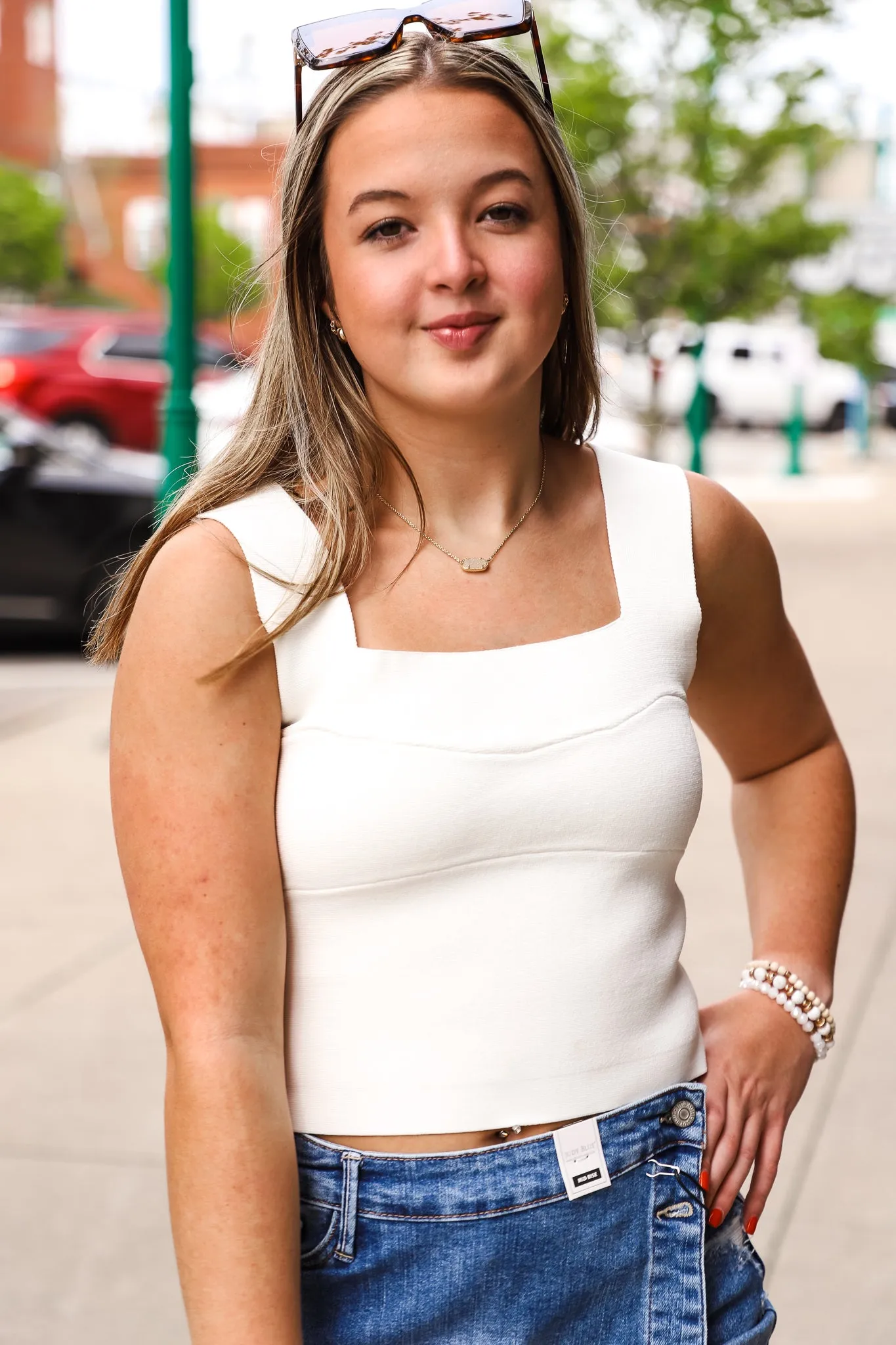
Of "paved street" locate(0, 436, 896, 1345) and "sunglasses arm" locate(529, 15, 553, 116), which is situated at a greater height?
"sunglasses arm" locate(529, 15, 553, 116)

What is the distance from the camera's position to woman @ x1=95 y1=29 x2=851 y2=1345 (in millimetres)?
1516

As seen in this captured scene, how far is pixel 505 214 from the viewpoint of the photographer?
5.39ft

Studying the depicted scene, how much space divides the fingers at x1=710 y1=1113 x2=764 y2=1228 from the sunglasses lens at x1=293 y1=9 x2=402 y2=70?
3.64 feet

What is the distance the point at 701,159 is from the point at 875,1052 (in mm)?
10556

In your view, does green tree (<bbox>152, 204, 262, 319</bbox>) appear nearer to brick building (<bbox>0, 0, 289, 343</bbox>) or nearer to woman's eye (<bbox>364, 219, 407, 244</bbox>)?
brick building (<bbox>0, 0, 289, 343</bbox>)

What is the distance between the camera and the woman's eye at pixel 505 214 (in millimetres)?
1634

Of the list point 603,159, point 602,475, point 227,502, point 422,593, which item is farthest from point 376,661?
point 603,159

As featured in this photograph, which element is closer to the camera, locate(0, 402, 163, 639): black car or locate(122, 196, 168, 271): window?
locate(0, 402, 163, 639): black car

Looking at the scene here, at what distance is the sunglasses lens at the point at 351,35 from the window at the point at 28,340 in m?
16.4

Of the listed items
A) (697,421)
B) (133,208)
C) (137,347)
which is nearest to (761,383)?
(697,421)

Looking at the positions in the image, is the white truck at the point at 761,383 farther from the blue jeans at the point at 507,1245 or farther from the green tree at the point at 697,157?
the blue jeans at the point at 507,1245

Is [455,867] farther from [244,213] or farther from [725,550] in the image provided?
[244,213]

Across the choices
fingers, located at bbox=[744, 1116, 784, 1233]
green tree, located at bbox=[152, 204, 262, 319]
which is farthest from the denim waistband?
green tree, located at bbox=[152, 204, 262, 319]

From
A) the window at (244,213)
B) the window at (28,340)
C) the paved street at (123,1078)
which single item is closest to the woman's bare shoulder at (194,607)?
the paved street at (123,1078)
